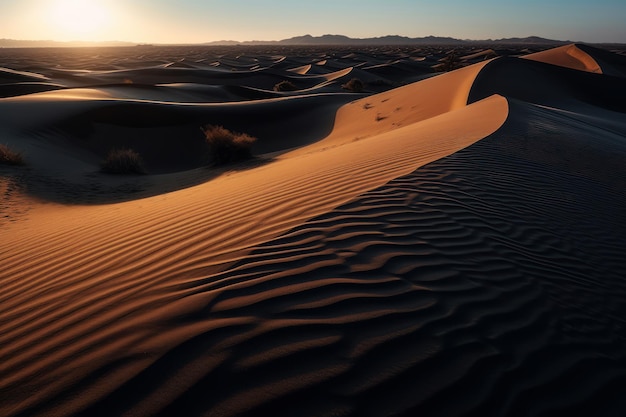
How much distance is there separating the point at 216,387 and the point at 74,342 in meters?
0.99

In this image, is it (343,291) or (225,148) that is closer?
(343,291)

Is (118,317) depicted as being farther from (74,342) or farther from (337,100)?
(337,100)

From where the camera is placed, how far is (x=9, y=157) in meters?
8.98

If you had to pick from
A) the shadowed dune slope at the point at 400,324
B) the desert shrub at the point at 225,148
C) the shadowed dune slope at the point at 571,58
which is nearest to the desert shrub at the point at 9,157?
the desert shrub at the point at 225,148

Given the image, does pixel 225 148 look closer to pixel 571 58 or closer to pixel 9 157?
pixel 9 157

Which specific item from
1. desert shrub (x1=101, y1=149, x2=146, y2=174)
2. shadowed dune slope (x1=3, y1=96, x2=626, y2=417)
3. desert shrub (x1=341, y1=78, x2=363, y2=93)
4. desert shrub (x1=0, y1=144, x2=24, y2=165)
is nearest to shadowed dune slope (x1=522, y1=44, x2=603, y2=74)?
desert shrub (x1=341, y1=78, x2=363, y2=93)

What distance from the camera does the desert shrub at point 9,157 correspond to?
352 inches

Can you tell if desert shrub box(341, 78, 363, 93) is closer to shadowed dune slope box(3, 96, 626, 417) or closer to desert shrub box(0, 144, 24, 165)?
desert shrub box(0, 144, 24, 165)

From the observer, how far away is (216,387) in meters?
1.97

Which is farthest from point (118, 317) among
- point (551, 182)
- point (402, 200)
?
point (551, 182)

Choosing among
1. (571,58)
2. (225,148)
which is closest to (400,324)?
(225,148)

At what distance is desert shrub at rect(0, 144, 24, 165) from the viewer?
893cm

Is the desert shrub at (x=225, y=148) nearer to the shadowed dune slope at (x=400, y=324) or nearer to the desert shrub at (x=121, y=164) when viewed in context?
the desert shrub at (x=121, y=164)

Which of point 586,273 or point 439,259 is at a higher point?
point 439,259
